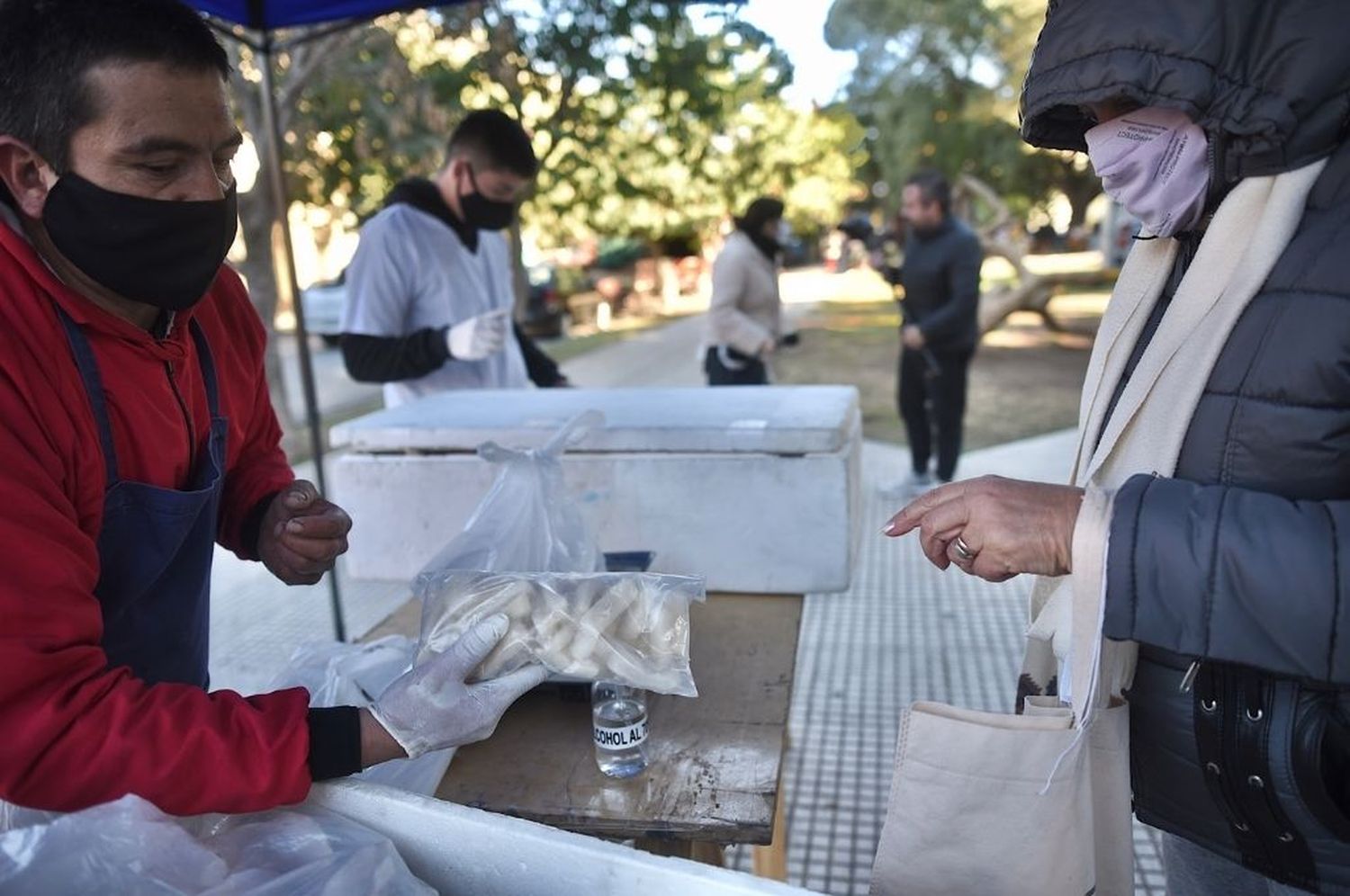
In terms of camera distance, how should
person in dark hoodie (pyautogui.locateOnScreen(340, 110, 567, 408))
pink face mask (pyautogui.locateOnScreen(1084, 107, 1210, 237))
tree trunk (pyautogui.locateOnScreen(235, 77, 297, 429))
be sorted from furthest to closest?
tree trunk (pyautogui.locateOnScreen(235, 77, 297, 429)) < person in dark hoodie (pyautogui.locateOnScreen(340, 110, 567, 408)) < pink face mask (pyautogui.locateOnScreen(1084, 107, 1210, 237))

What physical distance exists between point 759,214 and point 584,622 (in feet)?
13.5

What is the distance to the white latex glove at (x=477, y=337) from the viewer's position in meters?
2.68

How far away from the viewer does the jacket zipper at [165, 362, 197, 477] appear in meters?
1.21

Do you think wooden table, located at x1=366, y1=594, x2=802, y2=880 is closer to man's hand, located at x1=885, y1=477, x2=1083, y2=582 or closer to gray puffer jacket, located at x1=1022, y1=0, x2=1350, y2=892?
man's hand, located at x1=885, y1=477, x2=1083, y2=582

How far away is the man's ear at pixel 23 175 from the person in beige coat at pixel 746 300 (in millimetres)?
4063

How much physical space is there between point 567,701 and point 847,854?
4.15 ft

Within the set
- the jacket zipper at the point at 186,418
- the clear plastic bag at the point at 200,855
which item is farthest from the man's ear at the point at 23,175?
the clear plastic bag at the point at 200,855

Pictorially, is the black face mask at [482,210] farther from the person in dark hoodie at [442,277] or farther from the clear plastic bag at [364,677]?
the clear plastic bag at [364,677]

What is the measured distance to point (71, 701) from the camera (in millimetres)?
908

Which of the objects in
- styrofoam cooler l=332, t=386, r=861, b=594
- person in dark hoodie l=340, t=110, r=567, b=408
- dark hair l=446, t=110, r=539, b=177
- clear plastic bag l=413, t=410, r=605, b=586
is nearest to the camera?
clear plastic bag l=413, t=410, r=605, b=586

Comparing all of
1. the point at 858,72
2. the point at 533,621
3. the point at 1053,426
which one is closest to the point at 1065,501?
the point at 533,621

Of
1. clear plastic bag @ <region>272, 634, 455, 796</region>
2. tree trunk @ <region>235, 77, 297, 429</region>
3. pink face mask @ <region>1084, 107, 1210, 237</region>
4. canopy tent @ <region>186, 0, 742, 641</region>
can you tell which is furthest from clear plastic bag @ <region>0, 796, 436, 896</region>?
tree trunk @ <region>235, 77, 297, 429</region>

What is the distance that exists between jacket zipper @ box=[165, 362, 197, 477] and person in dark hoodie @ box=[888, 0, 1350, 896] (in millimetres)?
900

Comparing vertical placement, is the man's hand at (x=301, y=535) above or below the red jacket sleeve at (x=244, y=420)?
below
